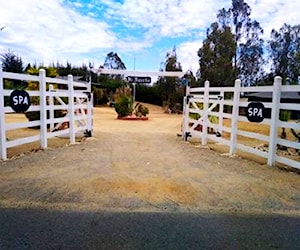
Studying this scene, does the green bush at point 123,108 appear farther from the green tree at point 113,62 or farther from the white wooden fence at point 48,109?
the green tree at point 113,62

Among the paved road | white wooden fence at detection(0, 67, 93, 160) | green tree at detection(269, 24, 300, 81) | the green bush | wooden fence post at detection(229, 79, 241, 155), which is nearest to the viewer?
the paved road

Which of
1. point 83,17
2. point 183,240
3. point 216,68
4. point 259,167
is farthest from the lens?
point 216,68

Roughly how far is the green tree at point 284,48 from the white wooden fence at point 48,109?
81.4 feet

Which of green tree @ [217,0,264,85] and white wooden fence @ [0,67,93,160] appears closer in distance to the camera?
white wooden fence @ [0,67,93,160]

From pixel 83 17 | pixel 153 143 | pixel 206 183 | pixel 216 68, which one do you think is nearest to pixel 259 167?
pixel 206 183

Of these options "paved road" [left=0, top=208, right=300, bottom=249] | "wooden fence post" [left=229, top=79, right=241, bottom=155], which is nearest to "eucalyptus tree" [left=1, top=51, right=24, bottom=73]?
"wooden fence post" [left=229, top=79, right=241, bottom=155]

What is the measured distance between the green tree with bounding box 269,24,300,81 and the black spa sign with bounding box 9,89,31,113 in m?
27.8

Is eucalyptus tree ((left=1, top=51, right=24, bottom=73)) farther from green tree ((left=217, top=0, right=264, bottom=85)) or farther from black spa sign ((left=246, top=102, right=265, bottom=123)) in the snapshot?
black spa sign ((left=246, top=102, right=265, bottom=123))

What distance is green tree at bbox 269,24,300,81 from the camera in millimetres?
30219

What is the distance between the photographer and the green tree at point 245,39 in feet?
96.7

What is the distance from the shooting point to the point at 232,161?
668 cm

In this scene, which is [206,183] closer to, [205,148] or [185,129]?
[205,148]

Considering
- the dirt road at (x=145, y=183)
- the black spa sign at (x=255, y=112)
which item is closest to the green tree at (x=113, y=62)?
the dirt road at (x=145, y=183)

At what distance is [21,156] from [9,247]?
4098mm
